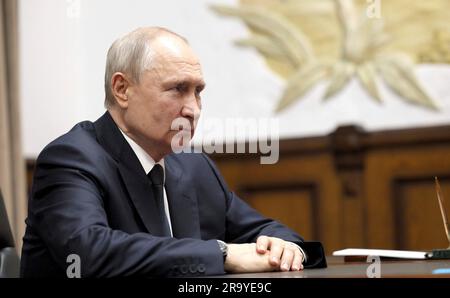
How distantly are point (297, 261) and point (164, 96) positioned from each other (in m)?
0.66

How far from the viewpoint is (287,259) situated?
214 centimetres

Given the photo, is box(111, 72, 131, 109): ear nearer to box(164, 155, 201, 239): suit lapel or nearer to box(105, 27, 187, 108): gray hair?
box(105, 27, 187, 108): gray hair

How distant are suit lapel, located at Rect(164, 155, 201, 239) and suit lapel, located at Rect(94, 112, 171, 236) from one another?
90mm

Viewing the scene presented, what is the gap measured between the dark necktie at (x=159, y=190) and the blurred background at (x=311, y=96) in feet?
7.82

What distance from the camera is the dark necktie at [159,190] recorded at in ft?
7.91

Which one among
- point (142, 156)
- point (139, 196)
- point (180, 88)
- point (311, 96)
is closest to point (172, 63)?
point (180, 88)

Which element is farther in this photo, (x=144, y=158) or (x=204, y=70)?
(x=204, y=70)

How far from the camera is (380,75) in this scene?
4676 millimetres

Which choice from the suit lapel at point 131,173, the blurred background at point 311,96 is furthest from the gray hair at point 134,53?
the blurred background at point 311,96

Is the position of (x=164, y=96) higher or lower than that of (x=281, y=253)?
higher

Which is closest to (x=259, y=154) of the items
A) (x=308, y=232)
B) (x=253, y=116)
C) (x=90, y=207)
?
(x=253, y=116)

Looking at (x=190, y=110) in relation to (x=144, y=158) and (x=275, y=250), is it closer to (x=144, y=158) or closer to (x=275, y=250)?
(x=144, y=158)
